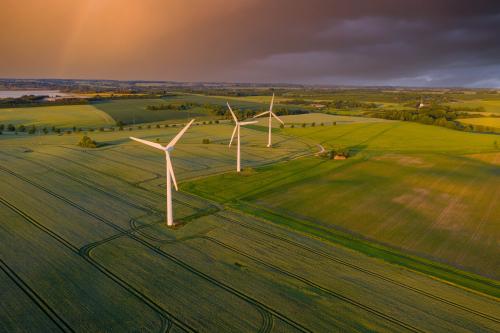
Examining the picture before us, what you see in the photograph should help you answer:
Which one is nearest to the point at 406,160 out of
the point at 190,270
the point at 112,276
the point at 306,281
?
the point at 306,281

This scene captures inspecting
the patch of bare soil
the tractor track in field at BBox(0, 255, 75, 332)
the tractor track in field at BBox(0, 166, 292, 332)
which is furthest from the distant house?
the tractor track in field at BBox(0, 255, 75, 332)

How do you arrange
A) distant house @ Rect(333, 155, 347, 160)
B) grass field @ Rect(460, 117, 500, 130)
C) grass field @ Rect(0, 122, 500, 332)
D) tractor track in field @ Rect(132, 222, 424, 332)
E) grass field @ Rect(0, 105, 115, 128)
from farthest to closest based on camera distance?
1. grass field @ Rect(460, 117, 500, 130)
2. grass field @ Rect(0, 105, 115, 128)
3. distant house @ Rect(333, 155, 347, 160)
4. tractor track in field @ Rect(132, 222, 424, 332)
5. grass field @ Rect(0, 122, 500, 332)

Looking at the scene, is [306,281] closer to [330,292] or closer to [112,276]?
[330,292]

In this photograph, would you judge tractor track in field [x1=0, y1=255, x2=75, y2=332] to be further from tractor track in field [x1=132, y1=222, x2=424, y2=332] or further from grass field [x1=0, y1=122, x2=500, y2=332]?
tractor track in field [x1=132, y1=222, x2=424, y2=332]

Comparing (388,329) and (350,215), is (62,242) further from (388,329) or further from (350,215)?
(350,215)

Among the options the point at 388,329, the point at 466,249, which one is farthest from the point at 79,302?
the point at 466,249

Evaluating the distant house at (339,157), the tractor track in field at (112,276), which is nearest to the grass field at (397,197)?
the distant house at (339,157)
